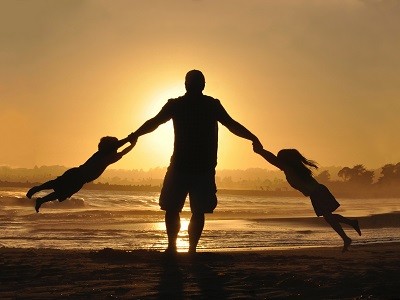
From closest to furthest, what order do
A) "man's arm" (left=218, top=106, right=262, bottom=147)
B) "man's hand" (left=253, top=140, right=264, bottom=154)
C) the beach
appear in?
1. the beach
2. "man's arm" (left=218, top=106, right=262, bottom=147)
3. "man's hand" (left=253, top=140, right=264, bottom=154)

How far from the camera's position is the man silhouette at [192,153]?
7.16m

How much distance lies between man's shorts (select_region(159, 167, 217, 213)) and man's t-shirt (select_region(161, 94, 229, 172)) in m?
0.09

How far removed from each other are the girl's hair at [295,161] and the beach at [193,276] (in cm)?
107

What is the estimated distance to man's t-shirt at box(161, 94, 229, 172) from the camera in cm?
717

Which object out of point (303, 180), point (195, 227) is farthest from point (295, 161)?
point (195, 227)

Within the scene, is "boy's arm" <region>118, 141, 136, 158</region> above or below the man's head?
below

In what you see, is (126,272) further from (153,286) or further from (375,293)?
(375,293)

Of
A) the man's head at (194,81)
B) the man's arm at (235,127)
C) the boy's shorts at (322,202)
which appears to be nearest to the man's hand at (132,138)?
the man's head at (194,81)

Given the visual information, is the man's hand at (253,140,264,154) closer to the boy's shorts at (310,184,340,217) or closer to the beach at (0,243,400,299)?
the boy's shorts at (310,184,340,217)

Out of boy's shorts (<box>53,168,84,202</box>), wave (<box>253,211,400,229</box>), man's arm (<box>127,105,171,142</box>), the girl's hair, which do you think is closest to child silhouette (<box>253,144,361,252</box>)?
the girl's hair

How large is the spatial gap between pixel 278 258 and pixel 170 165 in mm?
1622

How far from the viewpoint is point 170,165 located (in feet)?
23.9

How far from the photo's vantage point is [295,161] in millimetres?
7922

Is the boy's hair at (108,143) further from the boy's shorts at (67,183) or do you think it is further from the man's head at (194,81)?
the man's head at (194,81)
